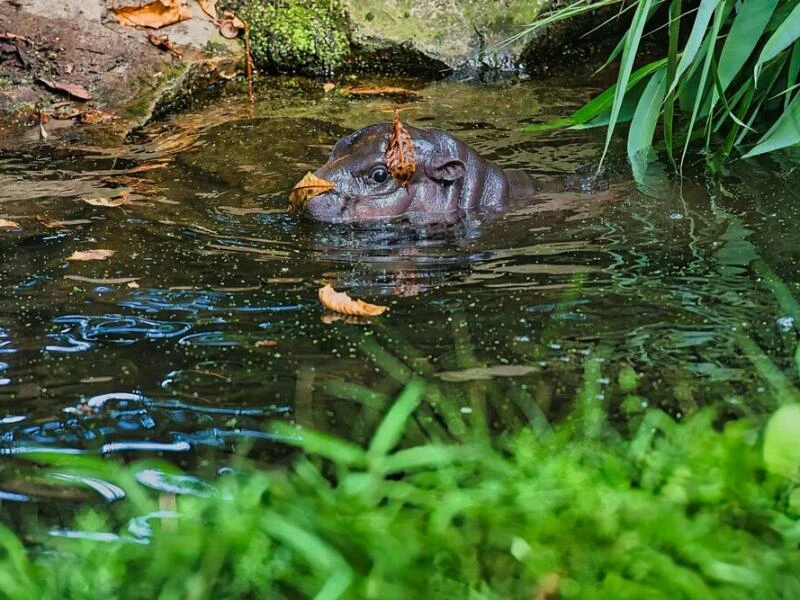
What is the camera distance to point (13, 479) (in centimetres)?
283

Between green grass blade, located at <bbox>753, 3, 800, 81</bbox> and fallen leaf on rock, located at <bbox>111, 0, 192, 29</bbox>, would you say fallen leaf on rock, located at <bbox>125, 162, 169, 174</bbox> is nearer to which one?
fallen leaf on rock, located at <bbox>111, 0, 192, 29</bbox>

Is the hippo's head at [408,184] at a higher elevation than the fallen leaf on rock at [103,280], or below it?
higher

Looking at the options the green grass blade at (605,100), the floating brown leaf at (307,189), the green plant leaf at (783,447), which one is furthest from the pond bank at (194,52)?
the green plant leaf at (783,447)

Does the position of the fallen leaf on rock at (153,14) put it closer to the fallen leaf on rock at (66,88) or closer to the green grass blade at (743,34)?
the fallen leaf on rock at (66,88)

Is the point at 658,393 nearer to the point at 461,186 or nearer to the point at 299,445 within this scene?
the point at 299,445

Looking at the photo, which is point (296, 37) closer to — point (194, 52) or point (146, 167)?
point (194, 52)

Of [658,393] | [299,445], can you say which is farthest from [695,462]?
[299,445]

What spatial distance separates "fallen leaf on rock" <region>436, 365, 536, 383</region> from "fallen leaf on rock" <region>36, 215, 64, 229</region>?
2690 mm

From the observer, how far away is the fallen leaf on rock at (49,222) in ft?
16.9

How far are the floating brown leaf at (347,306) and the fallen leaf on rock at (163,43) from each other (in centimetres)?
483

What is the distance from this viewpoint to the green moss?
885 centimetres

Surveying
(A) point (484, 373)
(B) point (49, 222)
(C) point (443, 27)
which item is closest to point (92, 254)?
(B) point (49, 222)

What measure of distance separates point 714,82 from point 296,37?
A: 469 cm

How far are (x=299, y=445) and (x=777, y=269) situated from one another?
231 centimetres
